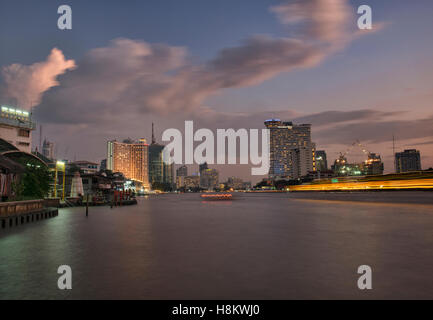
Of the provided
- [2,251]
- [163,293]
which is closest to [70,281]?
[163,293]

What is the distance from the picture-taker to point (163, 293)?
37.1 ft

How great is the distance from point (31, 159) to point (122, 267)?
68.4 m

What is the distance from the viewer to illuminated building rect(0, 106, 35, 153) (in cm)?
9394

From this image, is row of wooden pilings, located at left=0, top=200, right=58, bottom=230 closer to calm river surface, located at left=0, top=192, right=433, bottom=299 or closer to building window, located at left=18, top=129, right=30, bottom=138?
calm river surface, located at left=0, top=192, right=433, bottom=299

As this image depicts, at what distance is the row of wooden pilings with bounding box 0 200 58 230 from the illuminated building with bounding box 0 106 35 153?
6103 centimetres

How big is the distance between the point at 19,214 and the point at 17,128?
7396 cm

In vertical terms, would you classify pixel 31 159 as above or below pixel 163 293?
above

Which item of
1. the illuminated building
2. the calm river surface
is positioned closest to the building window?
the illuminated building

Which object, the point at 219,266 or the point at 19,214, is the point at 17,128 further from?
the point at 219,266

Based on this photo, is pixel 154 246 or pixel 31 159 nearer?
pixel 154 246

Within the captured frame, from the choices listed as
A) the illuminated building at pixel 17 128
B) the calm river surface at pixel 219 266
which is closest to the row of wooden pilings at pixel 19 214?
the calm river surface at pixel 219 266
